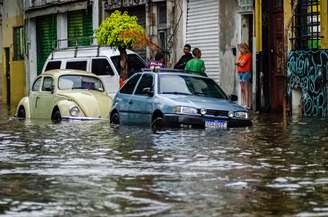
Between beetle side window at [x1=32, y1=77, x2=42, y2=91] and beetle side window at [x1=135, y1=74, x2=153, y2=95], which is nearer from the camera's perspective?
beetle side window at [x1=135, y1=74, x2=153, y2=95]

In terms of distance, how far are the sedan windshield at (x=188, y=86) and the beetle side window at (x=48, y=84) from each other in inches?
191

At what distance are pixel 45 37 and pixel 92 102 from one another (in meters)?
21.8

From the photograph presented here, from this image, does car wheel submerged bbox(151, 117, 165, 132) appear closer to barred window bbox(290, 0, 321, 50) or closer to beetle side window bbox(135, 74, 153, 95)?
beetle side window bbox(135, 74, 153, 95)

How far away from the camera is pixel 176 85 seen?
1869cm

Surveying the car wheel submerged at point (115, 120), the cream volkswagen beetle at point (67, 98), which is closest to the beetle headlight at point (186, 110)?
the car wheel submerged at point (115, 120)

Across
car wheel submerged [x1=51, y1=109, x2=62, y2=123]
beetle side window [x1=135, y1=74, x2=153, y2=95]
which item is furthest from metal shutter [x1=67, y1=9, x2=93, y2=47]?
beetle side window [x1=135, y1=74, x2=153, y2=95]

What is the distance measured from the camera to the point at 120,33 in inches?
1027

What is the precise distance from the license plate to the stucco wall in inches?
377

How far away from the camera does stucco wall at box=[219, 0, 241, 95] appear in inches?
1078

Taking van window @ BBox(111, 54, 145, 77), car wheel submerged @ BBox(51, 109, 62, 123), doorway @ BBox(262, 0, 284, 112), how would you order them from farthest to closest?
van window @ BBox(111, 54, 145, 77) < doorway @ BBox(262, 0, 284, 112) < car wheel submerged @ BBox(51, 109, 62, 123)

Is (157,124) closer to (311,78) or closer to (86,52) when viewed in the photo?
(311,78)

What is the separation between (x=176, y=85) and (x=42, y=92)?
5.61 metres

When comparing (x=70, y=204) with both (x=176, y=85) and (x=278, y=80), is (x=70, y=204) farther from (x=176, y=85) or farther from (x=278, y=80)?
(x=278, y=80)

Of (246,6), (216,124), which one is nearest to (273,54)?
(246,6)
